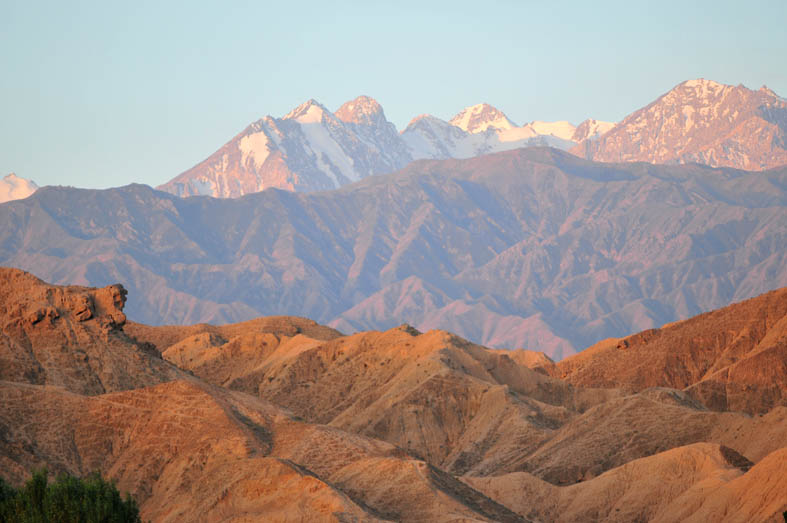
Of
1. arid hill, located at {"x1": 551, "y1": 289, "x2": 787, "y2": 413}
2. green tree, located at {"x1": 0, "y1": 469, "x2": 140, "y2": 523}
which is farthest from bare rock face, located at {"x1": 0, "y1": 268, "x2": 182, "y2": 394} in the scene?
arid hill, located at {"x1": 551, "y1": 289, "x2": 787, "y2": 413}

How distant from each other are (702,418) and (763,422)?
289 inches

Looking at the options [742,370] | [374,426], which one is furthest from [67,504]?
[742,370]

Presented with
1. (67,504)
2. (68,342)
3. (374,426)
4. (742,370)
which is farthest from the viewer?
(742,370)

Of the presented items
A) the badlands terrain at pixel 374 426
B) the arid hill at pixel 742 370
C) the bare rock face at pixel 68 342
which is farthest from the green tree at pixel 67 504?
the arid hill at pixel 742 370

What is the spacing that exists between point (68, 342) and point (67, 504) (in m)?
53.2

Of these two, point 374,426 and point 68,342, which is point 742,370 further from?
point 68,342

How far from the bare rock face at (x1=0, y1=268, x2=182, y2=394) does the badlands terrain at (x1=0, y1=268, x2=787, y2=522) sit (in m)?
0.20

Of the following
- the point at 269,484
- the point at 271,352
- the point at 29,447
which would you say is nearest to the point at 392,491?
the point at 269,484

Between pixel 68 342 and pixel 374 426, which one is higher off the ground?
pixel 68 342

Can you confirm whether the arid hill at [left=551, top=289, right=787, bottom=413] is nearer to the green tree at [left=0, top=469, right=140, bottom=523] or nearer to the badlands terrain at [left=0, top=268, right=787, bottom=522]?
the badlands terrain at [left=0, top=268, right=787, bottom=522]

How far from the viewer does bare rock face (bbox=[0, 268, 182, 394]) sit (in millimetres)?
118500

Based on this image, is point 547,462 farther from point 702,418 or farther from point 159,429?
point 159,429

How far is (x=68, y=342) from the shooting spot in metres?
123

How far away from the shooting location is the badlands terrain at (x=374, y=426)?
88.2 m
